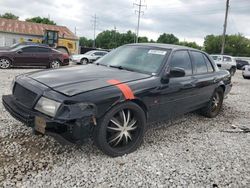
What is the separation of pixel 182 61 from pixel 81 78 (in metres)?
1.98

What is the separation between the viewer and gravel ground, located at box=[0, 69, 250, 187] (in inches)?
113

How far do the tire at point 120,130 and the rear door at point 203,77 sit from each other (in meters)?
1.72

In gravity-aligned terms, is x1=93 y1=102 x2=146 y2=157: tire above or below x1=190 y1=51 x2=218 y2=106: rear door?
below

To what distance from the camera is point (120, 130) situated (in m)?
3.44

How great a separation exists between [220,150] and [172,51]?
1760mm

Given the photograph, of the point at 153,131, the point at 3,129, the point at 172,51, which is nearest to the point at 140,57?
the point at 172,51

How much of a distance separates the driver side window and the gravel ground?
117 centimetres

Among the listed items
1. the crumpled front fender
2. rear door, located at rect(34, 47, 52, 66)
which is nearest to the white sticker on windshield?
the crumpled front fender

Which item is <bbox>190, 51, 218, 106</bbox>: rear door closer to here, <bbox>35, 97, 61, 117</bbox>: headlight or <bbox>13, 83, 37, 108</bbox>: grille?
<bbox>35, 97, 61, 117</bbox>: headlight

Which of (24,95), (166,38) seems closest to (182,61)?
(24,95)

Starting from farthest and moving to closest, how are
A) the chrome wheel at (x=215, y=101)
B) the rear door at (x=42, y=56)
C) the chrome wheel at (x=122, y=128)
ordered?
the rear door at (x=42, y=56) < the chrome wheel at (x=215, y=101) < the chrome wheel at (x=122, y=128)

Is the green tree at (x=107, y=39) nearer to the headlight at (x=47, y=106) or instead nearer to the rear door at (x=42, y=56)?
the rear door at (x=42, y=56)

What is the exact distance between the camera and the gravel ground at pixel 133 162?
2883 mm

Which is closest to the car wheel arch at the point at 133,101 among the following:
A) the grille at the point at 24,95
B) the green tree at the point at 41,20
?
the grille at the point at 24,95
